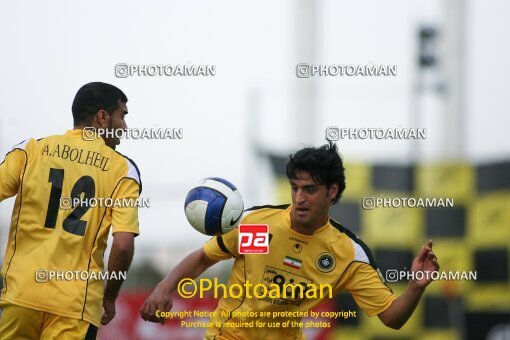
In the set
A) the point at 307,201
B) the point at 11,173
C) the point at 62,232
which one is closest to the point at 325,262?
the point at 307,201

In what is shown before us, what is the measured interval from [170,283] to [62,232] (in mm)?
711

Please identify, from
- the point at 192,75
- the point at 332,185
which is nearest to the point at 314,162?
the point at 332,185

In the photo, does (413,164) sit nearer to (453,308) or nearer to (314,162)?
(453,308)

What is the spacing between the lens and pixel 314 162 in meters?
5.09

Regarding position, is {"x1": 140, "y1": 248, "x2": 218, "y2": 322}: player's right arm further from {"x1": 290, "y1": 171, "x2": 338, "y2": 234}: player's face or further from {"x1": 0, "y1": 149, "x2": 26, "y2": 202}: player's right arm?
{"x1": 0, "y1": 149, "x2": 26, "y2": 202}: player's right arm

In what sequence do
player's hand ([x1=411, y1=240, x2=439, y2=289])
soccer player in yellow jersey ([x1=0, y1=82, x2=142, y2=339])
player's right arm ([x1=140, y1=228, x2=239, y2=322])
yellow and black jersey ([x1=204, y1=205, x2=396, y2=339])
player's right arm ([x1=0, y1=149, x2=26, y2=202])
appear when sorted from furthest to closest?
yellow and black jersey ([x1=204, y1=205, x2=396, y2=339])
player's right arm ([x1=140, y1=228, x2=239, y2=322])
player's hand ([x1=411, y1=240, x2=439, y2=289])
player's right arm ([x1=0, y1=149, x2=26, y2=202])
soccer player in yellow jersey ([x1=0, y1=82, x2=142, y2=339])

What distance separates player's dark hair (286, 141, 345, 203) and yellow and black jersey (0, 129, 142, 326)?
926mm

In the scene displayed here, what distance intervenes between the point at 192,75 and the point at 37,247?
1.94 metres

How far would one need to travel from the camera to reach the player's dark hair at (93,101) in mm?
4812

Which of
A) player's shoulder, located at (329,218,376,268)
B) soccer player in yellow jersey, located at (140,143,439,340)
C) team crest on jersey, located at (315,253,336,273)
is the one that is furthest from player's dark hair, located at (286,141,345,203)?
team crest on jersey, located at (315,253,336,273)

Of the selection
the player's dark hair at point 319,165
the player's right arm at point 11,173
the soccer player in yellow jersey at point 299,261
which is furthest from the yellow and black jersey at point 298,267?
the player's right arm at point 11,173

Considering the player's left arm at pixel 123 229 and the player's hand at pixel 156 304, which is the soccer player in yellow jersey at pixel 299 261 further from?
the player's left arm at pixel 123 229

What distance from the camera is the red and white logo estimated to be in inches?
200

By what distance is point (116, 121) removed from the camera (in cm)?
491
